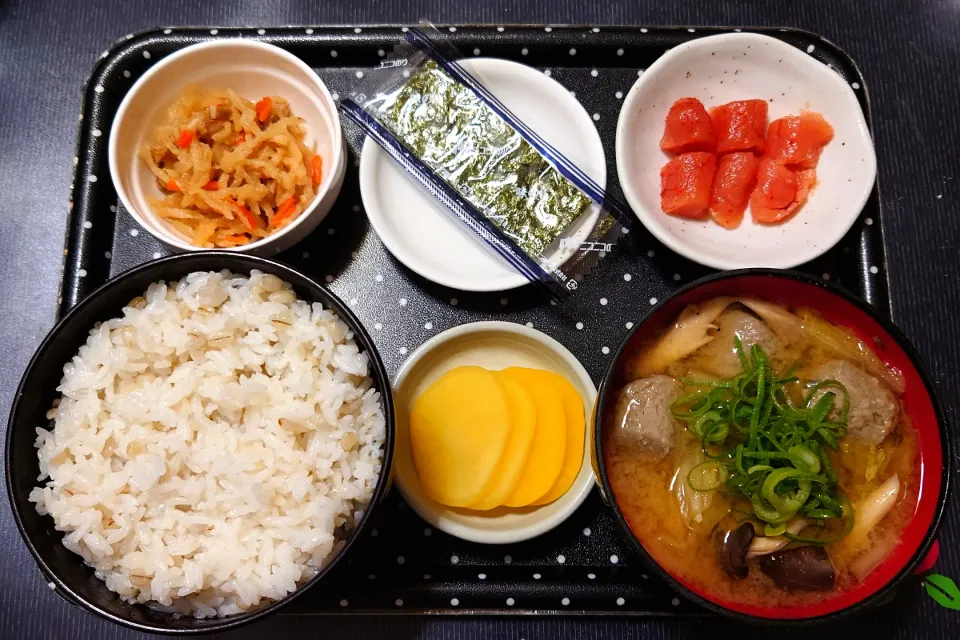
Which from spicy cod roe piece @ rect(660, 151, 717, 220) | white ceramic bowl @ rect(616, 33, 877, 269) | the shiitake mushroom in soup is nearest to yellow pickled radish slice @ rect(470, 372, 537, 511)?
the shiitake mushroom in soup

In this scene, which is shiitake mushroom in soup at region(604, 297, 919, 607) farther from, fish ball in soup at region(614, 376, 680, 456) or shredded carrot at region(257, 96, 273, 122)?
shredded carrot at region(257, 96, 273, 122)

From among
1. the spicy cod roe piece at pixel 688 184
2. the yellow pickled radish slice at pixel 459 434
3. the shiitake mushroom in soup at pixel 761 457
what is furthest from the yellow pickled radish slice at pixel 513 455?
the spicy cod roe piece at pixel 688 184

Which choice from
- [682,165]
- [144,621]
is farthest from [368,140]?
[144,621]

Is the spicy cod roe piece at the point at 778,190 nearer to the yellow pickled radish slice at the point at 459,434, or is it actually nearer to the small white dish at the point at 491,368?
the small white dish at the point at 491,368

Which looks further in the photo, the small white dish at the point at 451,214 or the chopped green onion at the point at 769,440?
the small white dish at the point at 451,214

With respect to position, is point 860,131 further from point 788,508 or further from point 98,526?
point 98,526

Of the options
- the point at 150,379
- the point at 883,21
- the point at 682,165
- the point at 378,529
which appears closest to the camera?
the point at 150,379
